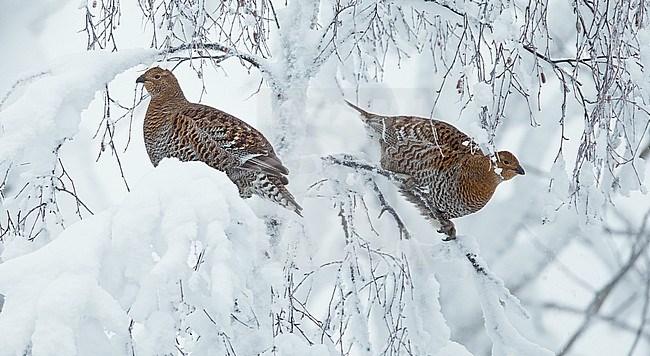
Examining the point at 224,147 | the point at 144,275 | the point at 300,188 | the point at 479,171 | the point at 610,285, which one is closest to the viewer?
the point at 144,275

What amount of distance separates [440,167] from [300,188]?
0.53 meters

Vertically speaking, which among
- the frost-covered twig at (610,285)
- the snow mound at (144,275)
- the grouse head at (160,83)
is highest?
the frost-covered twig at (610,285)

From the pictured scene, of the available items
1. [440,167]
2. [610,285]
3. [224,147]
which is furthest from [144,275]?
[610,285]

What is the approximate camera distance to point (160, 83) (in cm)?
265

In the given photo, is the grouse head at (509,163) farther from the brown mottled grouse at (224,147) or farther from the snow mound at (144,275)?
the snow mound at (144,275)

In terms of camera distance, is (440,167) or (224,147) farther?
(440,167)

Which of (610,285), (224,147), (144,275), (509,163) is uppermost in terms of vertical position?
(610,285)

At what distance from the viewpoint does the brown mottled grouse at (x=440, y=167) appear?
2.81 m

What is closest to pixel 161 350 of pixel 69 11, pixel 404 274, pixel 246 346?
pixel 246 346

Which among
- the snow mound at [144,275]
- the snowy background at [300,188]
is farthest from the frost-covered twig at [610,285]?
the snow mound at [144,275]

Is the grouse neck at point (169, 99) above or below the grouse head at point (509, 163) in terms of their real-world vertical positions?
above

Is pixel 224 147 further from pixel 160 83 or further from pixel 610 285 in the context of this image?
pixel 610 285

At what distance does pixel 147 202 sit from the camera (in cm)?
154

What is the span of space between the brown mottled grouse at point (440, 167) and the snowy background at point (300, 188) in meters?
0.11
